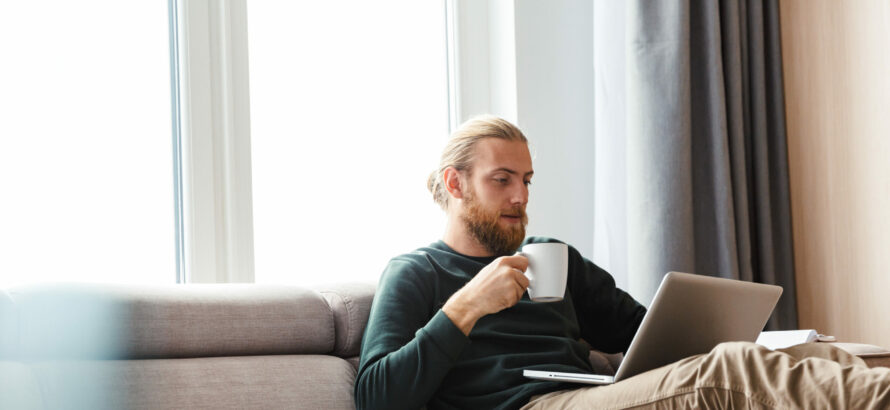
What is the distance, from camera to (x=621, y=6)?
287cm

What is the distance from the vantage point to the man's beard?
6.95 ft

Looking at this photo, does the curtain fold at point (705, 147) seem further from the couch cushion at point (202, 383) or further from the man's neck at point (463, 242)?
the couch cushion at point (202, 383)

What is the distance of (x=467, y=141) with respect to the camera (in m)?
2.21

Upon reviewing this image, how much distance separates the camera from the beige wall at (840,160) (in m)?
2.68

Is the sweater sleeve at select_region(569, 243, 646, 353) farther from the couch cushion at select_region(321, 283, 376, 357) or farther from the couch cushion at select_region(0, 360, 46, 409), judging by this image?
the couch cushion at select_region(0, 360, 46, 409)

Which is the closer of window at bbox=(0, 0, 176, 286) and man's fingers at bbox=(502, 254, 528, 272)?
man's fingers at bbox=(502, 254, 528, 272)

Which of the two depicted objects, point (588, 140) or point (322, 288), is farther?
point (588, 140)

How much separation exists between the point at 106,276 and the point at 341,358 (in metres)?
0.63

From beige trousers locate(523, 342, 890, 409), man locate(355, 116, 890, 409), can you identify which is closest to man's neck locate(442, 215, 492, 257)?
man locate(355, 116, 890, 409)

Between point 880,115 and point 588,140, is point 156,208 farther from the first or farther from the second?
point 880,115

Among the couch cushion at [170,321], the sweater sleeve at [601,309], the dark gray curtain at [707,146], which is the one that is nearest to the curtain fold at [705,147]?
the dark gray curtain at [707,146]

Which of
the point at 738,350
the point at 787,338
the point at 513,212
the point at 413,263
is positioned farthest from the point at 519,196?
the point at 738,350

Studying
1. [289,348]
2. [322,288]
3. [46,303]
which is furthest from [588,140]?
[46,303]

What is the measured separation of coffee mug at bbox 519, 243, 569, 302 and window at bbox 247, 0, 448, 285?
2.61ft
